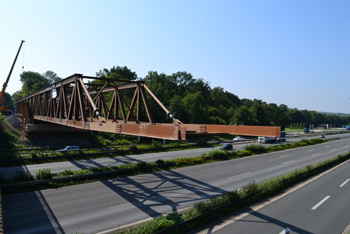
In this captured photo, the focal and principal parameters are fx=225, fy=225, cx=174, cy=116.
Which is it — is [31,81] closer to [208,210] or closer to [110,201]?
[110,201]

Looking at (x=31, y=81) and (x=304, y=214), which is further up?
(x=31, y=81)

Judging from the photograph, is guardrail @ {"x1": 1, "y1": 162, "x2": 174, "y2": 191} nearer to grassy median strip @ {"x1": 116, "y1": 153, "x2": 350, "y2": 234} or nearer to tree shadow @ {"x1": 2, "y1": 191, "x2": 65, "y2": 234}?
tree shadow @ {"x1": 2, "y1": 191, "x2": 65, "y2": 234}

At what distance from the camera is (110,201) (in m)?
14.0

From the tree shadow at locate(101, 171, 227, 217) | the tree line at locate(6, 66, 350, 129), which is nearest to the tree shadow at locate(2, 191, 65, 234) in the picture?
the tree shadow at locate(101, 171, 227, 217)

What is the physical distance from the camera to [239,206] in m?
12.9

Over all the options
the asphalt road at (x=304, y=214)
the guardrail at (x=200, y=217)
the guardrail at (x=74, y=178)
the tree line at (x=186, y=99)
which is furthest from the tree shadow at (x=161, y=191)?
the tree line at (x=186, y=99)

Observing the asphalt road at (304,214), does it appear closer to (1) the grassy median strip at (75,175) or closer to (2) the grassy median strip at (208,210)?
(2) the grassy median strip at (208,210)

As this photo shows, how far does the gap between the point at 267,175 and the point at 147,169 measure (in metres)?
11.8

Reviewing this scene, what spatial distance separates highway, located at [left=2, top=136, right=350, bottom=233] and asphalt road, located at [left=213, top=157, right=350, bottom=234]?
3942 millimetres

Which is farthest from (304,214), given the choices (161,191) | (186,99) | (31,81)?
(31,81)

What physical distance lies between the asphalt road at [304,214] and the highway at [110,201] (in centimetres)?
394

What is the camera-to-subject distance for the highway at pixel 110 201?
10.9m

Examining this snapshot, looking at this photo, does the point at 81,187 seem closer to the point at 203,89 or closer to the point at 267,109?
the point at 203,89

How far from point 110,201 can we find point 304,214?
11.1 metres
